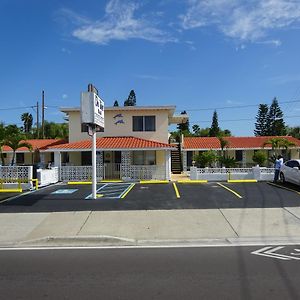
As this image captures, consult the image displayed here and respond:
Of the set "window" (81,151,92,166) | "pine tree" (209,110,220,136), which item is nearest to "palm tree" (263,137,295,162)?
"window" (81,151,92,166)

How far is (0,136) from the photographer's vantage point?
29266 mm

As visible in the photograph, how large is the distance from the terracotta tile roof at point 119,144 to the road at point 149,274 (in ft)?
61.5

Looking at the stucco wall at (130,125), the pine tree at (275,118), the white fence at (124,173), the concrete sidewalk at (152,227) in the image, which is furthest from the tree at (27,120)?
the concrete sidewalk at (152,227)

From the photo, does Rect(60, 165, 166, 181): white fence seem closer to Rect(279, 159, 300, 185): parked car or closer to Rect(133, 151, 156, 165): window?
Rect(133, 151, 156, 165): window

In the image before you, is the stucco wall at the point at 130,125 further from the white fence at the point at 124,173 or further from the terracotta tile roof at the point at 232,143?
the terracotta tile roof at the point at 232,143

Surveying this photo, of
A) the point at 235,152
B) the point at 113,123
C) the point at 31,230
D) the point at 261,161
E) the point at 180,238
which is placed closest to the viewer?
the point at 180,238

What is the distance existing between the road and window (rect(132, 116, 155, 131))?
893 inches

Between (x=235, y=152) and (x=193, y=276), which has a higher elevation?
(x=235, y=152)

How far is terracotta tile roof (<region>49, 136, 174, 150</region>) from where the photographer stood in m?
27.9

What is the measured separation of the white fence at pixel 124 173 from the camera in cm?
2700

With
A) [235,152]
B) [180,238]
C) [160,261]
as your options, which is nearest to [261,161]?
[235,152]

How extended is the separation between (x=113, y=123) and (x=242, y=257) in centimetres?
2416

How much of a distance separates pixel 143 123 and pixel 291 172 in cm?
1316

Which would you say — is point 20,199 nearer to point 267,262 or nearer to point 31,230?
point 31,230
